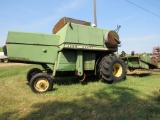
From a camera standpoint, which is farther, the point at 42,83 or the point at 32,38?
the point at 32,38

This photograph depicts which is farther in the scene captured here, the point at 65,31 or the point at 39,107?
the point at 65,31

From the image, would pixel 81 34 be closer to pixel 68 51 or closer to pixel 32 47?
pixel 68 51

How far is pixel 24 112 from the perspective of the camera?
4.68 m

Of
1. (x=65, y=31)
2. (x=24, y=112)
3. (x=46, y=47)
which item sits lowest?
(x=24, y=112)

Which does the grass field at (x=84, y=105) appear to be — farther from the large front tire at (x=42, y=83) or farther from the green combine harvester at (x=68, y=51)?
the green combine harvester at (x=68, y=51)

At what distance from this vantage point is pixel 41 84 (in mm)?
6738

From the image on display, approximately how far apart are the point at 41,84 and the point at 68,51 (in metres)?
1.61

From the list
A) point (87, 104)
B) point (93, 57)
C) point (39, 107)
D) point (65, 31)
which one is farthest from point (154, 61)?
point (39, 107)

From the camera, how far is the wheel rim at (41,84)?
6.72m

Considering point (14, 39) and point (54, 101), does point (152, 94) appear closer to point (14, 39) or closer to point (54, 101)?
point (54, 101)

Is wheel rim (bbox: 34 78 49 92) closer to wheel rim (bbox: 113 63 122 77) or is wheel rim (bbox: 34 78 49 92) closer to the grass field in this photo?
the grass field

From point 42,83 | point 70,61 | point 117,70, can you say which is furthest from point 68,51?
point 117,70

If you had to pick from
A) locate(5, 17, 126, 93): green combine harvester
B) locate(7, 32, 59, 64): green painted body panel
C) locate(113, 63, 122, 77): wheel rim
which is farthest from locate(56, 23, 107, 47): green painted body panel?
locate(113, 63, 122, 77): wheel rim

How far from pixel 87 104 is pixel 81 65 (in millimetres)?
2752
